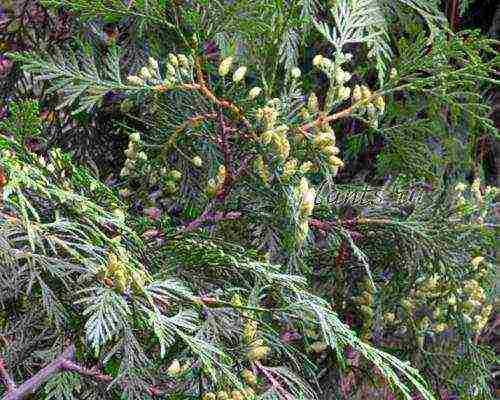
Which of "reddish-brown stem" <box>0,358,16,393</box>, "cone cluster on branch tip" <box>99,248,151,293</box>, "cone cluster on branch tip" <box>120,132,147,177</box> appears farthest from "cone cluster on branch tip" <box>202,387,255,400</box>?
"cone cluster on branch tip" <box>120,132,147,177</box>

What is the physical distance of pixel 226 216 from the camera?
1.19 meters

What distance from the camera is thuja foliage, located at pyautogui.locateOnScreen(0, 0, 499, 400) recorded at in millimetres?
958

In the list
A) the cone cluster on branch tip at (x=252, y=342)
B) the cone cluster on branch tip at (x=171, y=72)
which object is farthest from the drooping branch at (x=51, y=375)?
the cone cluster on branch tip at (x=171, y=72)

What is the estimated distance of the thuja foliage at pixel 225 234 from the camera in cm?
96

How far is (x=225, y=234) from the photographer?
48.5 inches

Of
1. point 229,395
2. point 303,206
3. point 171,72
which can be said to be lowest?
point 229,395

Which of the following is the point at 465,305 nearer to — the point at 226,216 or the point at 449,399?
the point at 226,216

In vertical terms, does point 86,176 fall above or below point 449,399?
above

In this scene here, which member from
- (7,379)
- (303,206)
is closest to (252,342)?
(303,206)

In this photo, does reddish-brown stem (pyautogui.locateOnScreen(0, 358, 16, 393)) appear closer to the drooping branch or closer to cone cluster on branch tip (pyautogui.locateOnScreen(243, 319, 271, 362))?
the drooping branch

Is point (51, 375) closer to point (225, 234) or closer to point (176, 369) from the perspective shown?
point (176, 369)

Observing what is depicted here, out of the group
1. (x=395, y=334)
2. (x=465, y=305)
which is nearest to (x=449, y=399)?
(x=395, y=334)

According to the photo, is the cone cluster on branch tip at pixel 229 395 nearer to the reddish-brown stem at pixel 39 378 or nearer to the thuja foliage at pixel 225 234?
the thuja foliage at pixel 225 234

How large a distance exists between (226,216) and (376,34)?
0.43 m
